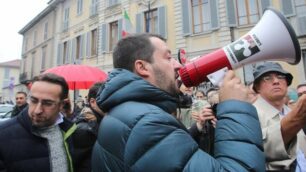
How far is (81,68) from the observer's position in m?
6.73

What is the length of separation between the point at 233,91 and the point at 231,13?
11345mm

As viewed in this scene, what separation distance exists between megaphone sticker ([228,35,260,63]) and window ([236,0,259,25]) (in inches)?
423

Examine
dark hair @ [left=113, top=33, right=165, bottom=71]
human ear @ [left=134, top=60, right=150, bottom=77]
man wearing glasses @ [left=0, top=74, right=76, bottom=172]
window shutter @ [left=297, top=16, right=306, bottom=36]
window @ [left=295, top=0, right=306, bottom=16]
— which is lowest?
man wearing glasses @ [left=0, top=74, right=76, bottom=172]

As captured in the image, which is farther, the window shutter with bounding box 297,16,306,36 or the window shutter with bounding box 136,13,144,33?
the window shutter with bounding box 136,13,144,33

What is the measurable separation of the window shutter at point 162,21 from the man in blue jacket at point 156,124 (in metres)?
12.7

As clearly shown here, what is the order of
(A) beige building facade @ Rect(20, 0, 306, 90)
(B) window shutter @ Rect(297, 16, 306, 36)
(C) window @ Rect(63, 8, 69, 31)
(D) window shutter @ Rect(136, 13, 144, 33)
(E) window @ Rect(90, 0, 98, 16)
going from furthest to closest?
(C) window @ Rect(63, 8, 69, 31), (E) window @ Rect(90, 0, 98, 16), (D) window shutter @ Rect(136, 13, 144, 33), (A) beige building facade @ Rect(20, 0, 306, 90), (B) window shutter @ Rect(297, 16, 306, 36)

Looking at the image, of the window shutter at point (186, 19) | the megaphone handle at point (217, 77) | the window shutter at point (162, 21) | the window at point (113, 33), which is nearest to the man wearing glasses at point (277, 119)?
Result: the megaphone handle at point (217, 77)

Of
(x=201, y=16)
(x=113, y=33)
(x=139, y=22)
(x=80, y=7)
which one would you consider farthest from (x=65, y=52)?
(x=201, y=16)

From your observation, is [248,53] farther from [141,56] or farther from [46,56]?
[46,56]

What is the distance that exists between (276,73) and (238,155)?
1497mm

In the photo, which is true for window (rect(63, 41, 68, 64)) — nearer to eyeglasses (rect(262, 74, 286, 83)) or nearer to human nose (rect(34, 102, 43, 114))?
human nose (rect(34, 102, 43, 114))

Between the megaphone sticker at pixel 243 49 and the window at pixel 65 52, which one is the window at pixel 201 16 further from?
the window at pixel 65 52

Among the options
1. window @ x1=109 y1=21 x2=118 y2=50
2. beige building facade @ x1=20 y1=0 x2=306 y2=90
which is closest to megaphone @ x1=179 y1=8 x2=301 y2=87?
beige building facade @ x1=20 y1=0 x2=306 y2=90

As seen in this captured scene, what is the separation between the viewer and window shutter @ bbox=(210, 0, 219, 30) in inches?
481
